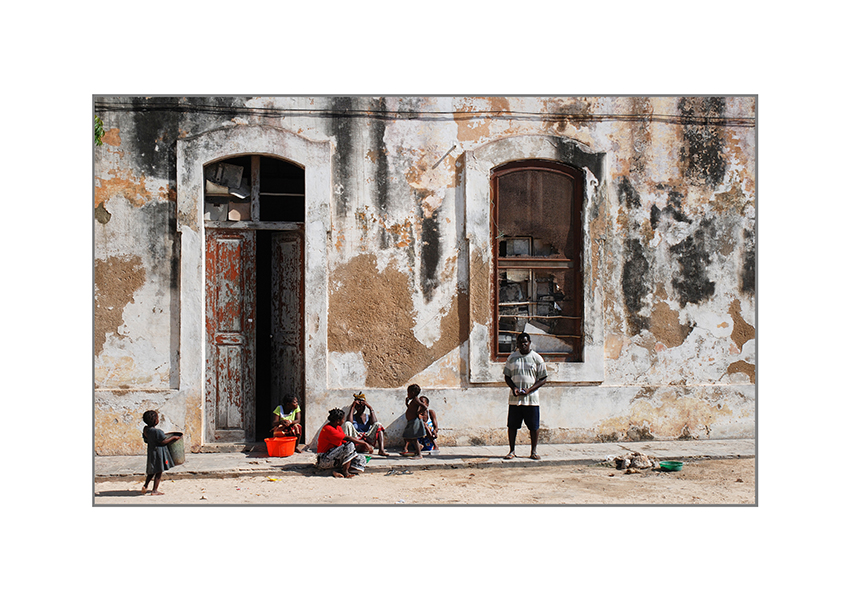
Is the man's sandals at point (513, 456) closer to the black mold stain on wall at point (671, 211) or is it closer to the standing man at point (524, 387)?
the standing man at point (524, 387)

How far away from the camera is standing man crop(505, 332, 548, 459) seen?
24.4 ft

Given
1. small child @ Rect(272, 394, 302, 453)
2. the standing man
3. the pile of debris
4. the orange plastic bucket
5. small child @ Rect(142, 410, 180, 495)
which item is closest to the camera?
small child @ Rect(142, 410, 180, 495)

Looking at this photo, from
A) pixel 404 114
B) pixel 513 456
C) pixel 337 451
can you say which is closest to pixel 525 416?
pixel 513 456

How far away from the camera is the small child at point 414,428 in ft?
24.9

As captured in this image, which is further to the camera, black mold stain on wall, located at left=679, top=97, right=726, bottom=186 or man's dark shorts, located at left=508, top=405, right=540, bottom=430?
black mold stain on wall, located at left=679, top=97, right=726, bottom=186

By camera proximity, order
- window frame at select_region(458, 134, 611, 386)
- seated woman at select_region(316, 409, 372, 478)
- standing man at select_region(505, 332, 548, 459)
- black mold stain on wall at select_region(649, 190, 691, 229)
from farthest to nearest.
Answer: black mold stain on wall at select_region(649, 190, 691, 229) → window frame at select_region(458, 134, 611, 386) → standing man at select_region(505, 332, 548, 459) → seated woman at select_region(316, 409, 372, 478)

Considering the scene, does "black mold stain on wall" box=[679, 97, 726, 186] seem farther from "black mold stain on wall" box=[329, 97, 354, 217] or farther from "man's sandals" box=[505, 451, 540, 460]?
"black mold stain on wall" box=[329, 97, 354, 217]

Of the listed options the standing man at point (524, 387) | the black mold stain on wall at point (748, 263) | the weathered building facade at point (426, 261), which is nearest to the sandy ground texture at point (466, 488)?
the standing man at point (524, 387)

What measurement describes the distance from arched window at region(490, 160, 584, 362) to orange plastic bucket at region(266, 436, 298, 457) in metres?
2.63

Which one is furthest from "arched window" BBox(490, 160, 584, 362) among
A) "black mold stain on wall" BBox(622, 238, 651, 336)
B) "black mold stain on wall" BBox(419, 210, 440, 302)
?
"black mold stain on wall" BBox(419, 210, 440, 302)

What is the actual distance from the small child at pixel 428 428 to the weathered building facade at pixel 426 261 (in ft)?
0.85

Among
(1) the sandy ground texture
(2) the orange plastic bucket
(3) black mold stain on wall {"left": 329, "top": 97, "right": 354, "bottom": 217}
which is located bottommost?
(1) the sandy ground texture

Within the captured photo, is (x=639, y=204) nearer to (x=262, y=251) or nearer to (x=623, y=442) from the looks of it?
(x=623, y=442)

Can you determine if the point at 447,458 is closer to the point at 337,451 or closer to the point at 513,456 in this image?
the point at 513,456
